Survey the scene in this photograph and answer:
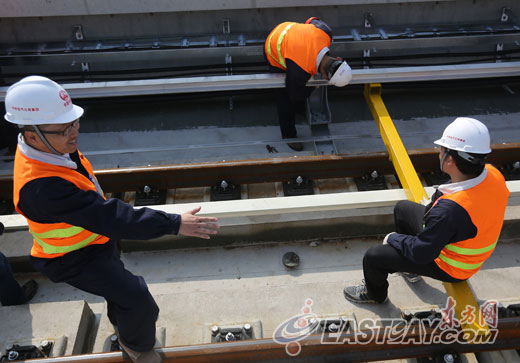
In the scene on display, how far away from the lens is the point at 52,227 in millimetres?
2111

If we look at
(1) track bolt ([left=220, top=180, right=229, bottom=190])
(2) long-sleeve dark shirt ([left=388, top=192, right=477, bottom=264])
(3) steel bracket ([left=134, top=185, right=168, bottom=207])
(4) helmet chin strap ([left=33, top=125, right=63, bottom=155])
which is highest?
(4) helmet chin strap ([left=33, top=125, right=63, bottom=155])

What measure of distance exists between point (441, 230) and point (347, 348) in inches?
36.9

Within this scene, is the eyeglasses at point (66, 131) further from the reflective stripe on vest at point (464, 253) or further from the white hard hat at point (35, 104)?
the reflective stripe on vest at point (464, 253)

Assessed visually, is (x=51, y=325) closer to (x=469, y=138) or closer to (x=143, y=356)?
(x=143, y=356)

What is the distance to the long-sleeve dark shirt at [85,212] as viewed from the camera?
195cm

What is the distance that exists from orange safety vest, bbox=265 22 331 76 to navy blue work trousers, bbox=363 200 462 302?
1.90 metres

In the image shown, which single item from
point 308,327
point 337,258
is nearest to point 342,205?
point 337,258

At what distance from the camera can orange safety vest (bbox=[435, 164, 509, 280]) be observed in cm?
222

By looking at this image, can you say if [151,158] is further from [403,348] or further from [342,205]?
[403,348]

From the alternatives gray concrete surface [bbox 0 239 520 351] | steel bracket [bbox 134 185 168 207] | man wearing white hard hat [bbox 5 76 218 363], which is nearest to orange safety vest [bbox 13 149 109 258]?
man wearing white hard hat [bbox 5 76 218 363]

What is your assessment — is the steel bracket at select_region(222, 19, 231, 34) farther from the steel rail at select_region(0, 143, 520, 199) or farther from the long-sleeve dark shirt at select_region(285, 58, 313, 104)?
the steel rail at select_region(0, 143, 520, 199)

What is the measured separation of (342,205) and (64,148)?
2.05 meters

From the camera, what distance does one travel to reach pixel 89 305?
3182 mm

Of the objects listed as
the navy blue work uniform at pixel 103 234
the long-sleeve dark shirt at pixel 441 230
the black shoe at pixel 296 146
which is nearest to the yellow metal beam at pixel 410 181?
the long-sleeve dark shirt at pixel 441 230
